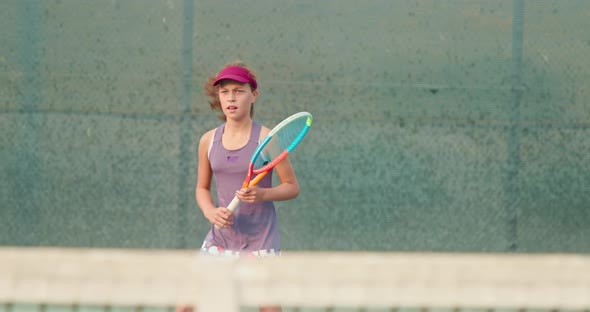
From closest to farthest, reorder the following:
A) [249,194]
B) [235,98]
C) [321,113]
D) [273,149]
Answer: [249,194]
[235,98]
[273,149]
[321,113]

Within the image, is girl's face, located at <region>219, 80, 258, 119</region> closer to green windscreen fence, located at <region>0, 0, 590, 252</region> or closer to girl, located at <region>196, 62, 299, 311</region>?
girl, located at <region>196, 62, 299, 311</region>

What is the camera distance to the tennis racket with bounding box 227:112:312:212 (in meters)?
3.39

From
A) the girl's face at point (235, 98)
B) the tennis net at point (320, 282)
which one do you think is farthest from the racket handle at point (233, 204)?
the tennis net at point (320, 282)

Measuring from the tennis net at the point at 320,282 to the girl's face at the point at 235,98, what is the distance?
4.94ft

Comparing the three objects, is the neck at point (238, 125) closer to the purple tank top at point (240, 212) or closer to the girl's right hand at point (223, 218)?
the purple tank top at point (240, 212)

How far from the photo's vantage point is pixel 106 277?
6.39 ft

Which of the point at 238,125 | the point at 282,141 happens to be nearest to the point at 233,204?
the point at 238,125

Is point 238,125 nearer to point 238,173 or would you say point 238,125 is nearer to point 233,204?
point 238,173

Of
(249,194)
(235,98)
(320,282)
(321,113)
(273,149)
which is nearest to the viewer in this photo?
(320,282)

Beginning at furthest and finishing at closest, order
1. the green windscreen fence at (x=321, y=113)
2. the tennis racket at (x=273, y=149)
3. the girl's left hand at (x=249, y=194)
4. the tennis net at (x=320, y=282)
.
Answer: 1. the green windscreen fence at (x=321, y=113)
2. the tennis racket at (x=273, y=149)
3. the girl's left hand at (x=249, y=194)
4. the tennis net at (x=320, y=282)

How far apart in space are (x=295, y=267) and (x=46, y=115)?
330 centimetres

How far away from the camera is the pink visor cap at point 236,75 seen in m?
Result: 3.44

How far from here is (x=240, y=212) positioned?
3.47 meters

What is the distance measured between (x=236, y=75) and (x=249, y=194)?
41 centimetres
